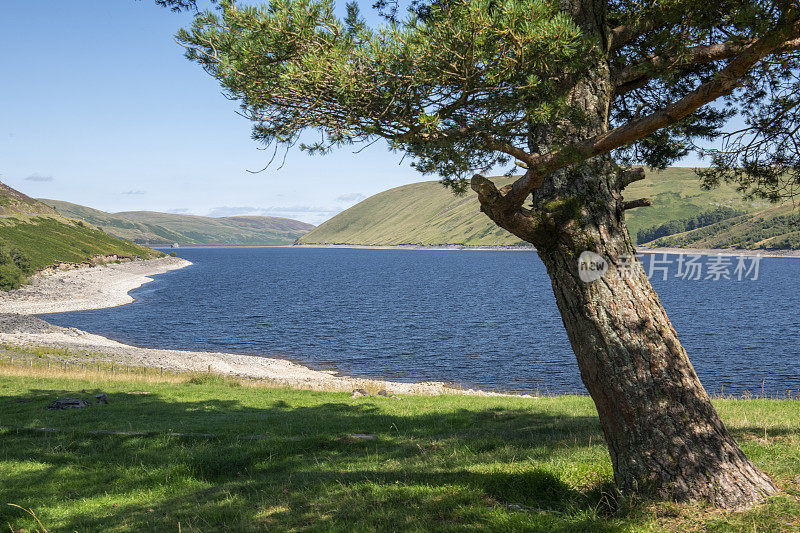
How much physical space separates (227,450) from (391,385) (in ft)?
69.7

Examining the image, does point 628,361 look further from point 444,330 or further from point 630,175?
point 444,330

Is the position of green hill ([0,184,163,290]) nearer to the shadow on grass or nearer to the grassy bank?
the grassy bank

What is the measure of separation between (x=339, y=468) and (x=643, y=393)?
568 cm

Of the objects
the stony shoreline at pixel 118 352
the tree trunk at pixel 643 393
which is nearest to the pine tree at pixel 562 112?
the tree trunk at pixel 643 393

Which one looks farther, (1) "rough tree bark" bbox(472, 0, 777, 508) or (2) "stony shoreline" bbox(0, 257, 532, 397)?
(2) "stony shoreline" bbox(0, 257, 532, 397)

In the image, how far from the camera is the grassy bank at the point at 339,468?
6258 mm

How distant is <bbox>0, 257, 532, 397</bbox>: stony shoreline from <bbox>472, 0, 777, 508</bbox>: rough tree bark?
1786cm

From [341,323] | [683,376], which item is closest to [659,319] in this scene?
[683,376]

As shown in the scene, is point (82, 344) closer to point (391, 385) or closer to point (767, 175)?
point (391, 385)

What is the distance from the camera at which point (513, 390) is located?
32.5 metres

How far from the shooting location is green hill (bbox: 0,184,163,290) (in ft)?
266

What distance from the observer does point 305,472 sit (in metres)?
9.00

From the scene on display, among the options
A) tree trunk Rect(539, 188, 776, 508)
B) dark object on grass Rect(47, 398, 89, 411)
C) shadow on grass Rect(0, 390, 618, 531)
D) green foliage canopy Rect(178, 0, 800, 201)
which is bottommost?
dark object on grass Rect(47, 398, 89, 411)

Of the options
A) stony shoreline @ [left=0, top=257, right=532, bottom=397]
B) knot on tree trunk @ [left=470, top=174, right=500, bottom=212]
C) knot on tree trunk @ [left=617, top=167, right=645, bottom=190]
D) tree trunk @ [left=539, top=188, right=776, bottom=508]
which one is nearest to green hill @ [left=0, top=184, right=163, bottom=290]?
stony shoreline @ [left=0, top=257, right=532, bottom=397]
